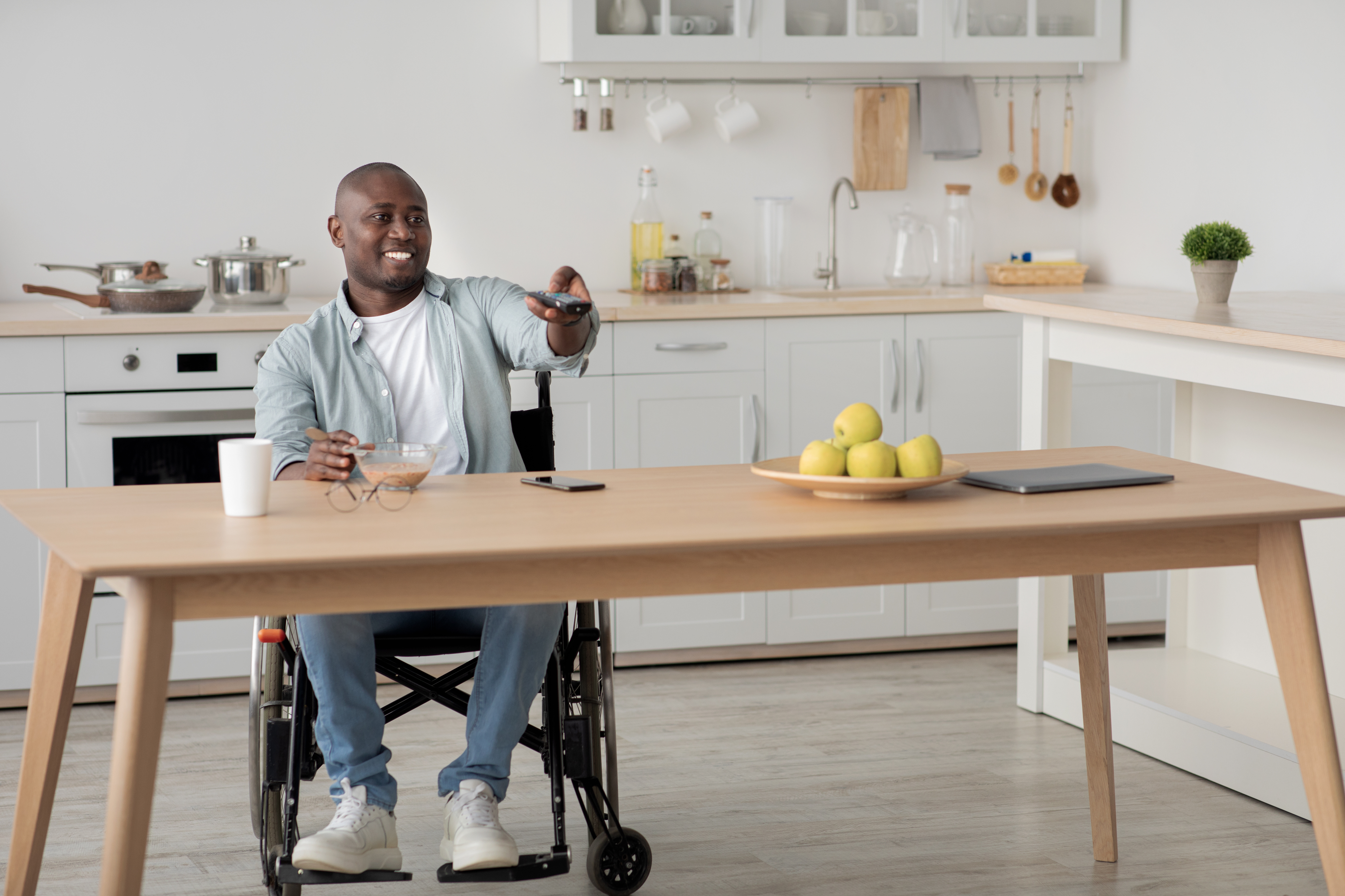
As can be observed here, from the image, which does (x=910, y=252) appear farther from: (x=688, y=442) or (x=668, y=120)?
(x=688, y=442)

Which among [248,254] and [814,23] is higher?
[814,23]

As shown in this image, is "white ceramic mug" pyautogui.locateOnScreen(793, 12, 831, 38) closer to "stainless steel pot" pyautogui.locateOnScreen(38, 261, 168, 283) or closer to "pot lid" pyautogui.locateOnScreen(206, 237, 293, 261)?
"pot lid" pyautogui.locateOnScreen(206, 237, 293, 261)

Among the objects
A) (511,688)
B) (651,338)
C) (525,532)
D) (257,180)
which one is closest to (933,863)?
(511,688)

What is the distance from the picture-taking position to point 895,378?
12.9 feet

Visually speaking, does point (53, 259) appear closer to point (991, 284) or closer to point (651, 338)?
point (651, 338)

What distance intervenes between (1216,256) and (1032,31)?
147 cm

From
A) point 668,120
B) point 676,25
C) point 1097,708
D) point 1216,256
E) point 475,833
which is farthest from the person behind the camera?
point 668,120

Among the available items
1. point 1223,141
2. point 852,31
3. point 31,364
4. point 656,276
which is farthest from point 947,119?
point 31,364

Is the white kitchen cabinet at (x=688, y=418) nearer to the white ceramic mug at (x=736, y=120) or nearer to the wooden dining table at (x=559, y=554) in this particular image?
the white ceramic mug at (x=736, y=120)

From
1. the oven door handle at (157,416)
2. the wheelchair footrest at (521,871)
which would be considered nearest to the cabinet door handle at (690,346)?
the oven door handle at (157,416)

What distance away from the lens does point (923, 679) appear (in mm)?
3756

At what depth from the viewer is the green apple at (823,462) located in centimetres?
197

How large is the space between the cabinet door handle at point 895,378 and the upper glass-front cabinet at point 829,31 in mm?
855

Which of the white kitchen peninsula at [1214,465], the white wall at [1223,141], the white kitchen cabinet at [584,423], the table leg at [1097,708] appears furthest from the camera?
the white kitchen cabinet at [584,423]
